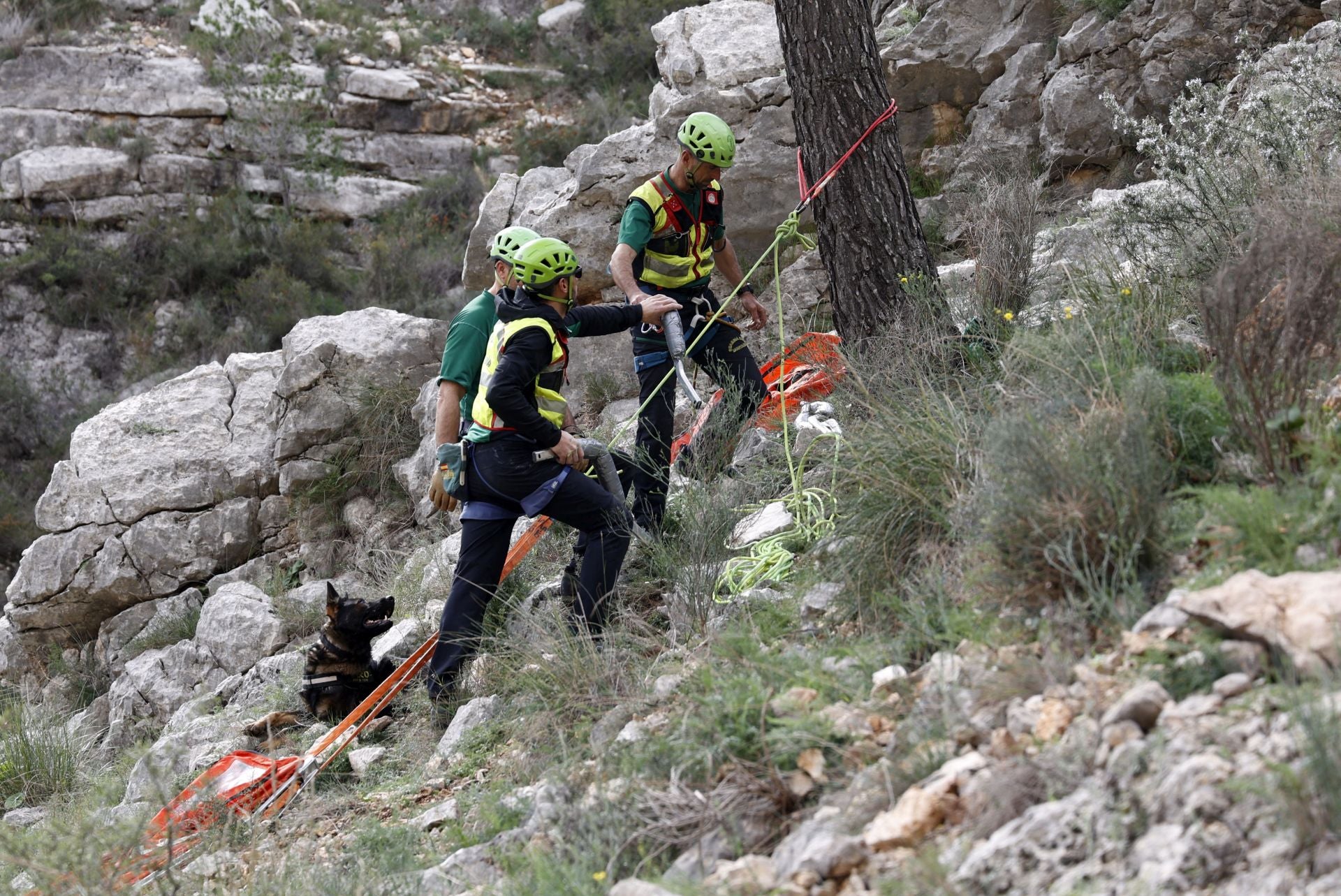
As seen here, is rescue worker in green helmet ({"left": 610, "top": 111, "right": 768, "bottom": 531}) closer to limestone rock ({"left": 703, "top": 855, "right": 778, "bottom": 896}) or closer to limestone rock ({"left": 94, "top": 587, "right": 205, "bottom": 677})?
limestone rock ({"left": 703, "top": 855, "right": 778, "bottom": 896})

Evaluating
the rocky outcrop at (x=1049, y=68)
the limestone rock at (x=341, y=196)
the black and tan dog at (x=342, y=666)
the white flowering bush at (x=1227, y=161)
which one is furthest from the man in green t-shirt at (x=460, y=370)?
the limestone rock at (x=341, y=196)

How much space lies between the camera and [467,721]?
4.84 m

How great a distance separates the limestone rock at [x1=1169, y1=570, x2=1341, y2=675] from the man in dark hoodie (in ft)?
8.19

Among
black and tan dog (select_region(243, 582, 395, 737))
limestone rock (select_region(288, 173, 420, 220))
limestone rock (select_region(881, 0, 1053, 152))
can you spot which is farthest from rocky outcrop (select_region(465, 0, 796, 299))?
limestone rock (select_region(288, 173, 420, 220))

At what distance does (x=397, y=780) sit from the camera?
15.8 ft

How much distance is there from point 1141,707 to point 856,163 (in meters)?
3.60

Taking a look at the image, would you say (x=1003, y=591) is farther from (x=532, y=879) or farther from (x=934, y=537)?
(x=532, y=879)

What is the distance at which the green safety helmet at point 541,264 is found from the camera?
4805 mm

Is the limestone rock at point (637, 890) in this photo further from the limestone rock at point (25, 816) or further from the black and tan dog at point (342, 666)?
the limestone rock at point (25, 816)

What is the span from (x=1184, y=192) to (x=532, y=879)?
4.47m

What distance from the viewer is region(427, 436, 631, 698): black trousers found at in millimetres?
4855

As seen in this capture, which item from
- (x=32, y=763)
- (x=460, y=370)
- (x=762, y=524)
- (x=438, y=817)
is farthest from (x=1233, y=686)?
(x=32, y=763)

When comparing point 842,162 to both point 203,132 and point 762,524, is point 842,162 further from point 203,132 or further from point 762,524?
point 203,132

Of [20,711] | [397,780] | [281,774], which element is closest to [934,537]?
[397,780]
